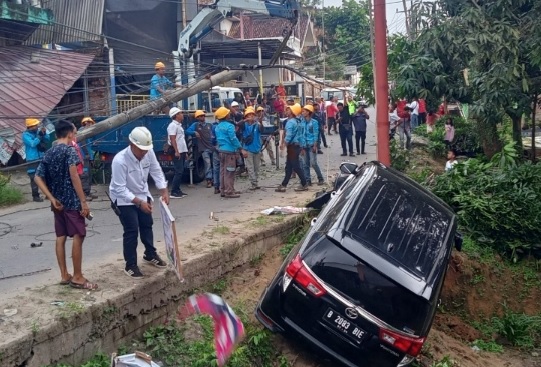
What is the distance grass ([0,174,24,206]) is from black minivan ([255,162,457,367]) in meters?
7.91

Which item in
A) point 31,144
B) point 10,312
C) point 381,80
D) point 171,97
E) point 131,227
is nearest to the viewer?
point 10,312

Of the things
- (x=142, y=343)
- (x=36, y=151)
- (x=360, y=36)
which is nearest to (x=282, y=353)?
(x=142, y=343)

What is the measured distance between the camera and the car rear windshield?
555 centimetres

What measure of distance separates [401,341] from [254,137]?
783 centimetres

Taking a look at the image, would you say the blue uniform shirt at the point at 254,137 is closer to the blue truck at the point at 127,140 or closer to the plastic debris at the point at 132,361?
the blue truck at the point at 127,140

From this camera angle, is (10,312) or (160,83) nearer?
(10,312)

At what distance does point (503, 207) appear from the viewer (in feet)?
32.8

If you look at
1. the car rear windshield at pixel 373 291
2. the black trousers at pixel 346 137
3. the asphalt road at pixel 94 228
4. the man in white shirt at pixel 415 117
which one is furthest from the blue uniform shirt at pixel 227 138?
the man in white shirt at pixel 415 117

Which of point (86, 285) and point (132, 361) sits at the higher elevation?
point (86, 285)

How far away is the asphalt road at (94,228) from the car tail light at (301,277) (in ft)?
7.43

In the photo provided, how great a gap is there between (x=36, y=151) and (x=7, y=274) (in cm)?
519

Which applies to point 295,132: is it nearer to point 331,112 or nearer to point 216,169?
point 216,169

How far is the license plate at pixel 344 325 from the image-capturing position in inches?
219

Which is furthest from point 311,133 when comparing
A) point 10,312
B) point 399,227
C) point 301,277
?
point 10,312
